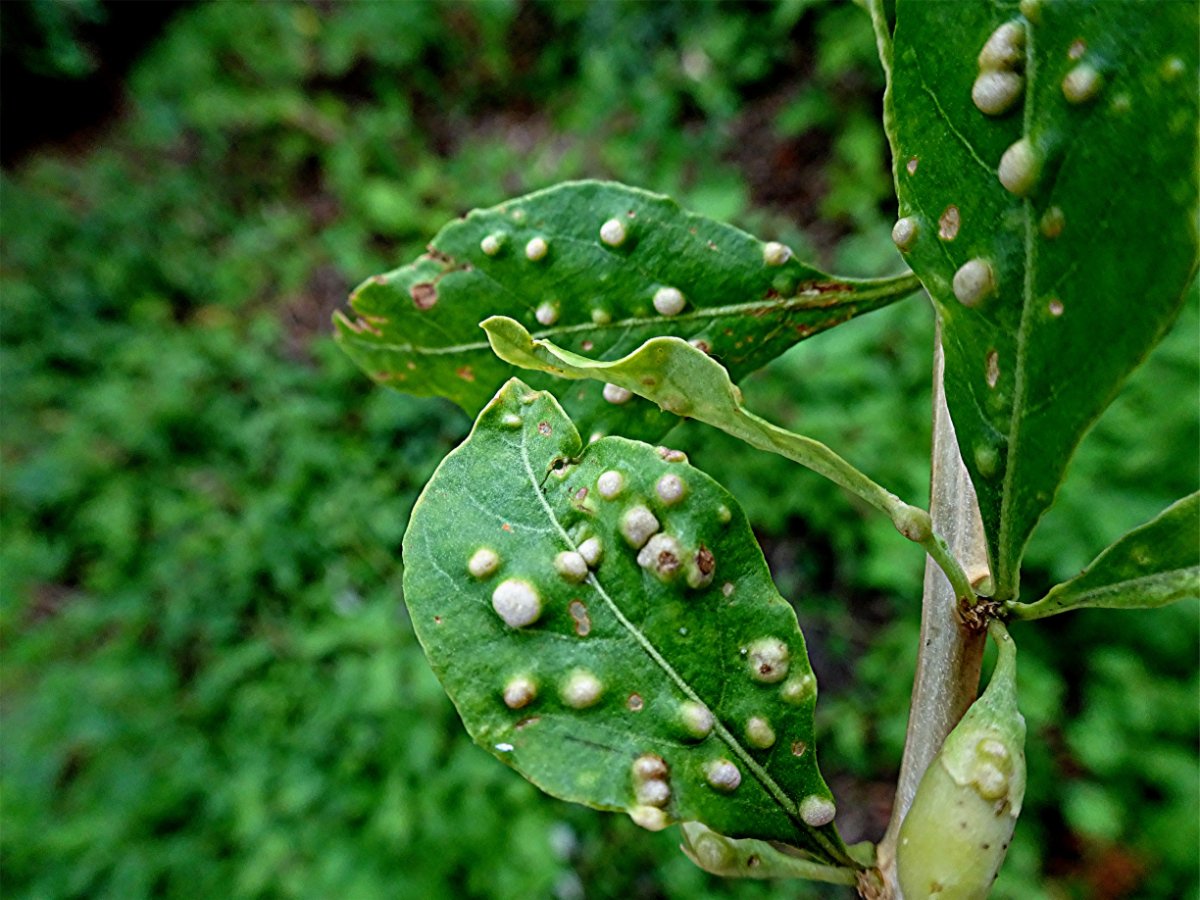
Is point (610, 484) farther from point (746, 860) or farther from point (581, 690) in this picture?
point (746, 860)

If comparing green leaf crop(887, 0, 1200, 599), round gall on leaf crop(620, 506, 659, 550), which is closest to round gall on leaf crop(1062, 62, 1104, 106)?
green leaf crop(887, 0, 1200, 599)

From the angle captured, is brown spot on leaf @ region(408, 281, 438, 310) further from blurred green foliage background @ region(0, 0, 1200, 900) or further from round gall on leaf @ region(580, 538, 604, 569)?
blurred green foliage background @ region(0, 0, 1200, 900)

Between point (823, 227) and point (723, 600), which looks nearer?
point (723, 600)

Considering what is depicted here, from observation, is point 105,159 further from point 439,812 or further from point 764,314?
point 764,314

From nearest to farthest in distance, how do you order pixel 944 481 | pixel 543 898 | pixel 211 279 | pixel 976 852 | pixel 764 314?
1. pixel 976 852
2. pixel 944 481
3. pixel 764 314
4. pixel 543 898
5. pixel 211 279

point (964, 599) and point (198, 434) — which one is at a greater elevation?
point (964, 599)

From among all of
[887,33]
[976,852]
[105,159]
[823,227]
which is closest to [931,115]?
[887,33]
